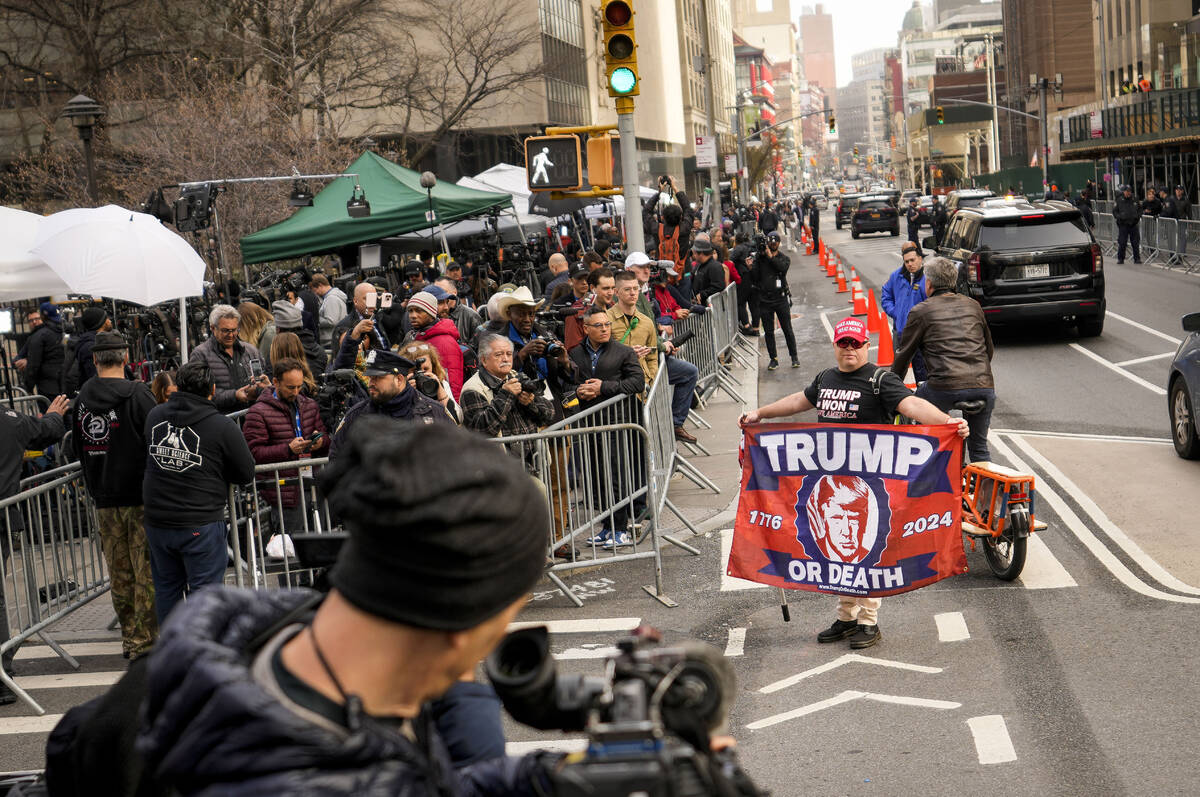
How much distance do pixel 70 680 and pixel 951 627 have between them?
209 inches

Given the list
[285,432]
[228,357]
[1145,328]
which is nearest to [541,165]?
[228,357]

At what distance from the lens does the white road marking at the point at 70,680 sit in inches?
316

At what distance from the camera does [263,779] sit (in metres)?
1.66

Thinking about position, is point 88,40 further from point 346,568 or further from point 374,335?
point 346,568

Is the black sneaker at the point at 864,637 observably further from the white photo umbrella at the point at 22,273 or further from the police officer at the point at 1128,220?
the police officer at the point at 1128,220

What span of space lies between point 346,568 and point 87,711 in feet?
3.52

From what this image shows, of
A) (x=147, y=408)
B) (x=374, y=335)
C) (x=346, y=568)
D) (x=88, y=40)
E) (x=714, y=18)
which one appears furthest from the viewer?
(x=714, y=18)

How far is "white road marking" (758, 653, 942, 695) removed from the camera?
22.8ft

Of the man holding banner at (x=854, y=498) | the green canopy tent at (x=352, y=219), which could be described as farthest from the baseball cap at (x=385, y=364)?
the green canopy tent at (x=352, y=219)

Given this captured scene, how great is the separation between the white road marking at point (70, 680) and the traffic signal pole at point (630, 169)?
7.01 meters

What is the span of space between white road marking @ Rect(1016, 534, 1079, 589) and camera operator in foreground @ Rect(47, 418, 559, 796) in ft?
23.2

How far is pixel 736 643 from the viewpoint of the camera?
772cm

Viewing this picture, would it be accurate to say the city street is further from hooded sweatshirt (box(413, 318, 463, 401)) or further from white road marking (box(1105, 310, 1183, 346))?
white road marking (box(1105, 310, 1183, 346))

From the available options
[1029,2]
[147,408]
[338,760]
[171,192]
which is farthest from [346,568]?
[1029,2]
